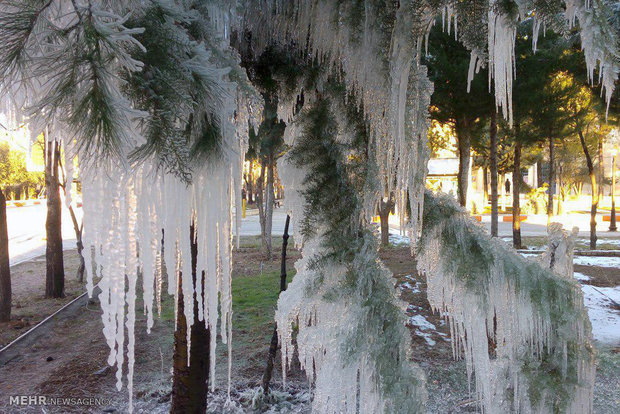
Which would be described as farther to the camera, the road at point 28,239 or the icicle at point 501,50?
the road at point 28,239

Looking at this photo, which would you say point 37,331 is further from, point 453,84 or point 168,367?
point 453,84

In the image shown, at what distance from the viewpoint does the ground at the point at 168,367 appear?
12.5 feet

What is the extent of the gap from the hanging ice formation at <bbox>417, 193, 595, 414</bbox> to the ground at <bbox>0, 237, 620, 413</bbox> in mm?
1549

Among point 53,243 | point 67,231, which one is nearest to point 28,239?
point 67,231

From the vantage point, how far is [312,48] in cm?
227

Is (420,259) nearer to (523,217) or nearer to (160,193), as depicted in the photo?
(160,193)

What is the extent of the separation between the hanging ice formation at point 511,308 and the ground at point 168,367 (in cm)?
155

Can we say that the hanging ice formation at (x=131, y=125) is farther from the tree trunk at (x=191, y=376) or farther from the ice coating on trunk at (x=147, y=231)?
the tree trunk at (x=191, y=376)

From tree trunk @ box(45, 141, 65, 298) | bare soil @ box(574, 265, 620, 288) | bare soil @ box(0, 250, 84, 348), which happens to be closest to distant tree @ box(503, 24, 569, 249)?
bare soil @ box(574, 265, 620, 288)

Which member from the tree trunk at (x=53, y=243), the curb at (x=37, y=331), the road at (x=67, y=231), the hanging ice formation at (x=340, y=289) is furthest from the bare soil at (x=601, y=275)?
the tree trunk at (x=53, y=243)

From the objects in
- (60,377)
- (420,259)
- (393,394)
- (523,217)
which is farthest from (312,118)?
(523,217)

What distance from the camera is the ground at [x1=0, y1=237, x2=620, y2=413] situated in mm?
3803

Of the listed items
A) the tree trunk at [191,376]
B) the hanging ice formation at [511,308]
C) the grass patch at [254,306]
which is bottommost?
the grass patch at [254,306]

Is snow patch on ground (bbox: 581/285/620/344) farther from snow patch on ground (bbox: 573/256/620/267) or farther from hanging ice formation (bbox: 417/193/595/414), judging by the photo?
hanging ice formation (bbox: 417/193/595/414)
